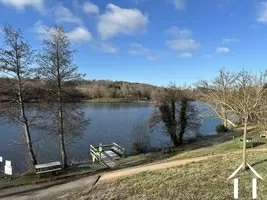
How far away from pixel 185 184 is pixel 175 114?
1928cm

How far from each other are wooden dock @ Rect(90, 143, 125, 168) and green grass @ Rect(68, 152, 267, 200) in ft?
24.3

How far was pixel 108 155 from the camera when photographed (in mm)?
24312

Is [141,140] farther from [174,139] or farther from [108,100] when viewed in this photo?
[108,100]

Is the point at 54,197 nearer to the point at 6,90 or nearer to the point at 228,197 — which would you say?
the point at 228,197

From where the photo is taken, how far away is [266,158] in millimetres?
14281

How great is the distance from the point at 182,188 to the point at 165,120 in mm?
19486

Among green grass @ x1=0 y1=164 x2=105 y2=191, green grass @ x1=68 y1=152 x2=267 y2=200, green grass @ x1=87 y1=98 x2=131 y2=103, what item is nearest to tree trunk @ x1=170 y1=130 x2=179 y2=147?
green grass @ x1=0 y1=164 x2=105 y2=191

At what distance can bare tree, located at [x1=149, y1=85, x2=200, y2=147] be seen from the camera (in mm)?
30281

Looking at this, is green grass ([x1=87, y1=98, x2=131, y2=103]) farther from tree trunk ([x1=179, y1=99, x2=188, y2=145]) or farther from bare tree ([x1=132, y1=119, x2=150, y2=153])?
bare tree ([x1=132, y1=119, x2=150, y2=153])

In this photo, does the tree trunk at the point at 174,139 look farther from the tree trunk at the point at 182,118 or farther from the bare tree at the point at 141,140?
the bare tree at the point at 141,140

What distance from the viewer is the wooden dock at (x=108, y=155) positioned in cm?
2166

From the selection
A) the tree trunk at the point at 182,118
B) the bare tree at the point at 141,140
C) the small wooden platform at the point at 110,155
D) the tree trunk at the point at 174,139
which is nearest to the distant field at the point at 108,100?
the tree trunk at the point at 174,139

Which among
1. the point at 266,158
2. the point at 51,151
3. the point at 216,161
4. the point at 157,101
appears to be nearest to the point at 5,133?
the point at 51,151

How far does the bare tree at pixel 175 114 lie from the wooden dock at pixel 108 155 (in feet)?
19.7
